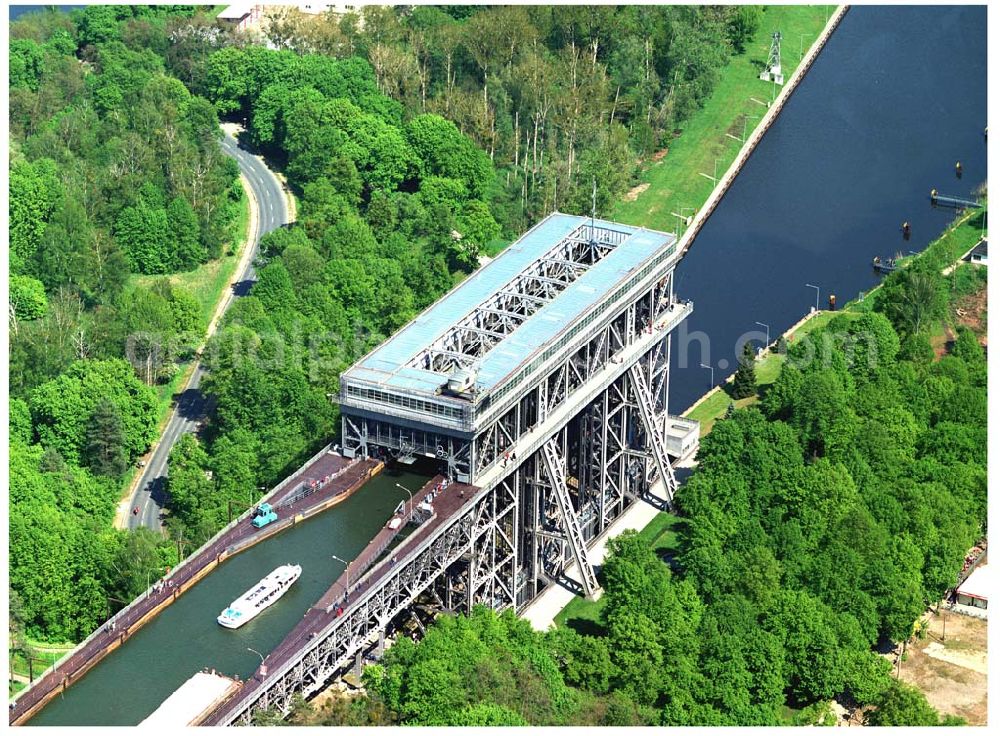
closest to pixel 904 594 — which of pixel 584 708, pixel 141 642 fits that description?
pixel 584 708

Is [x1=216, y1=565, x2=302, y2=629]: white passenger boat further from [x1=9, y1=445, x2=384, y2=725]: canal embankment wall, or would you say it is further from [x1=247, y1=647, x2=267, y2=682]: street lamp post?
[x1=9, y1=445, x2=384, y2=725]: canal embankment wall

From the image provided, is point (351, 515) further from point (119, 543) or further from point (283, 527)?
point (119, 543)

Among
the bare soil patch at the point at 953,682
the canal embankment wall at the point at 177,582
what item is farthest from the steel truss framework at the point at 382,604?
the bare soil patch at the point at 953,682

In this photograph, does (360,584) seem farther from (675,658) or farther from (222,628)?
(675,658)

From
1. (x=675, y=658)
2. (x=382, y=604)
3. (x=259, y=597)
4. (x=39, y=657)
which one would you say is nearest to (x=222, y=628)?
(x=259, y=597)

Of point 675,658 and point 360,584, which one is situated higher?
point 360,584
